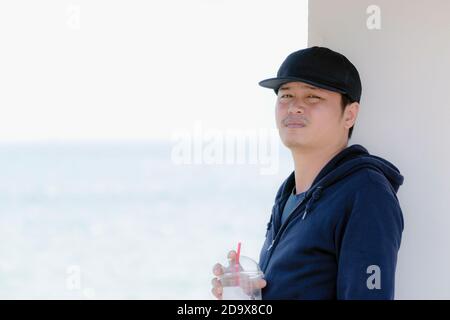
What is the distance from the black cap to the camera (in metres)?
1.61

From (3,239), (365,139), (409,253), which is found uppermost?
(365,139)

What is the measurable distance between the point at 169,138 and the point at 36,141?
437 centimetres

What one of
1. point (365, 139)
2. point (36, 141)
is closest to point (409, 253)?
point (365, 139)

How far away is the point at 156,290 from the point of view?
10078 mm

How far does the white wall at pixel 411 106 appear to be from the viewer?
196 cm

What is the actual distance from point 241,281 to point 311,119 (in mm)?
377

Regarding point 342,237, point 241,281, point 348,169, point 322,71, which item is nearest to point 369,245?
point 342,237

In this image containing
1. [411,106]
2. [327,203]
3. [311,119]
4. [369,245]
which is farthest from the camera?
[411,106]

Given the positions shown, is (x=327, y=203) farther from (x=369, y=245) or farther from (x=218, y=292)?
(x=218, y=292)

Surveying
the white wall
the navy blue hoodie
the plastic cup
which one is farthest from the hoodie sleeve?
the white wall

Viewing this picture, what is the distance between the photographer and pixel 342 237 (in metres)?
1.47

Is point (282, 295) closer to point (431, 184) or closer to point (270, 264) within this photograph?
point (270, 264)
